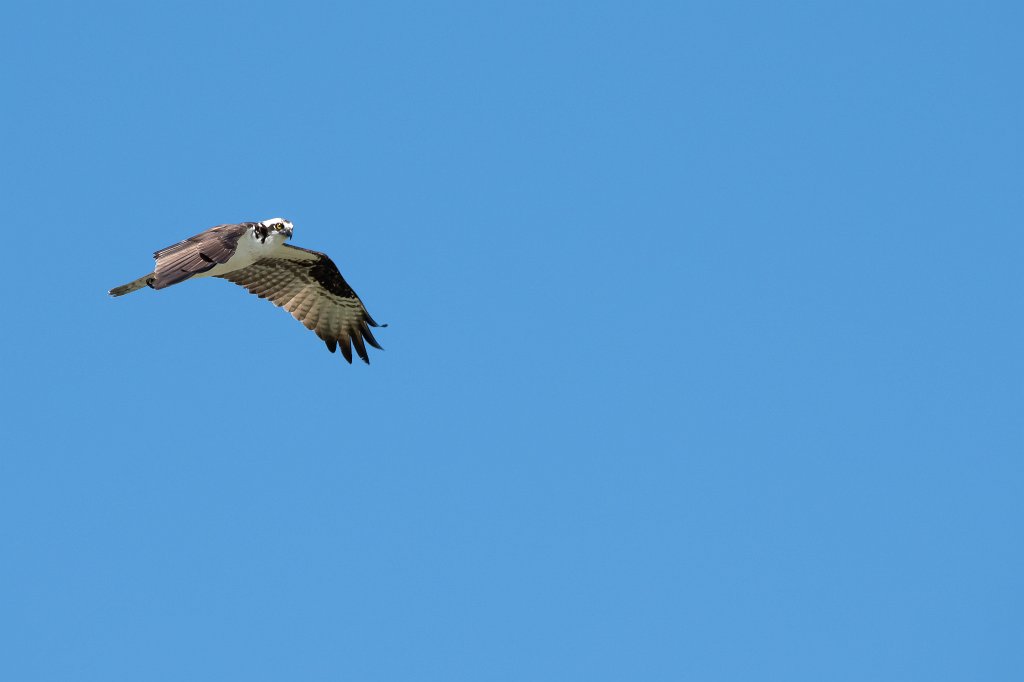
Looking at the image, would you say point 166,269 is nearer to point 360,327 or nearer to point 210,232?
point 210,232

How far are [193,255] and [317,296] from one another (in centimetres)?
573

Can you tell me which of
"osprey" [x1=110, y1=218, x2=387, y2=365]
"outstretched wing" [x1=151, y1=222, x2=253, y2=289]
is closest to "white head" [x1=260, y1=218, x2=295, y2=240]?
"osprey" [x1=110, y1=218, x2=387, y2=365]

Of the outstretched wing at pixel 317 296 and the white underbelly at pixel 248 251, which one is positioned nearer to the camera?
the white underbelly at pixel 248 251

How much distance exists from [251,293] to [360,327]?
1825 millimetres

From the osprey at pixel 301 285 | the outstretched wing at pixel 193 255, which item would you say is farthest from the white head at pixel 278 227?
the outstretched wing at pixel 193 255

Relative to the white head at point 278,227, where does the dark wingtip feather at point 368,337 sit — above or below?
above

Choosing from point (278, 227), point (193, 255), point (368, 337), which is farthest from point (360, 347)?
point (193, 255)

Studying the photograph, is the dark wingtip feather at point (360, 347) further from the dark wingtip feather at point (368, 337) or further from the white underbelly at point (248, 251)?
the white underbelly at point (248, 251)

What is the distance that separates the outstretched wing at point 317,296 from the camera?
75.0 feet

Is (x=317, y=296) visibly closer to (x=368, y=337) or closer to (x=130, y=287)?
(x=368, y=337)

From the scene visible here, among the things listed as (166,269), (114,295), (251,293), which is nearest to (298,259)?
(251,293)

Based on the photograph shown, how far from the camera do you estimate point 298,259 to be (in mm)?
22641

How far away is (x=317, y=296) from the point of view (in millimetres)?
23328

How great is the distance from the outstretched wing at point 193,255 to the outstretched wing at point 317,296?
11.4 feet
